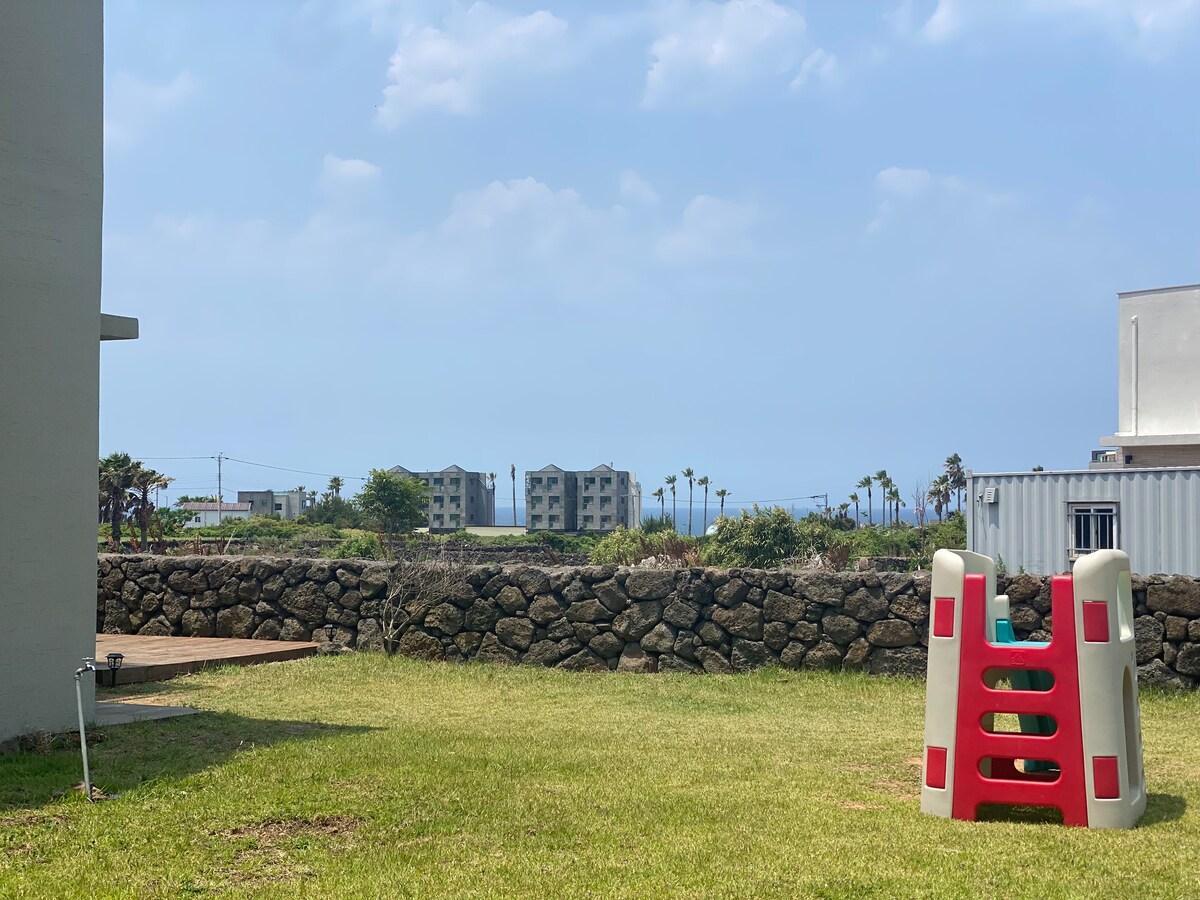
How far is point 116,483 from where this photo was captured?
2076 inches

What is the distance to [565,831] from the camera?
5535 mm

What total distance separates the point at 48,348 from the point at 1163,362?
69.5 feet

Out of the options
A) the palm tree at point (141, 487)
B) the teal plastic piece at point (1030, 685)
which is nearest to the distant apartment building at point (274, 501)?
the palm tree at point (141, 487)

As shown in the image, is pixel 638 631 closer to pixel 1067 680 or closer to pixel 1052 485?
pixel 1067 680

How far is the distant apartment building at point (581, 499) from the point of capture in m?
115

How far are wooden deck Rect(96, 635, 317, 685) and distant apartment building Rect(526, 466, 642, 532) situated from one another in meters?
99.2

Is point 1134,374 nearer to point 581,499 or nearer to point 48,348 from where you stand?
point 48,348

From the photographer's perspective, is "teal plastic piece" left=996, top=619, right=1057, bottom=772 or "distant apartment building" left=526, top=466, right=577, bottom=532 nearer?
"teal plastic piece" left=996, top=619, right=1057, bottom=772

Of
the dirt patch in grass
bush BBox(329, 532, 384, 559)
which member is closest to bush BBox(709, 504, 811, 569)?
bush BBox(329, 532, 384, 559)

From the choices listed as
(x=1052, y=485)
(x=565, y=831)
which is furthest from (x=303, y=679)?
(x=1052, y=485)

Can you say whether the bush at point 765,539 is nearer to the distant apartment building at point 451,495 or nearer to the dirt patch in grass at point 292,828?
the dirt patch in grass at point 292,828

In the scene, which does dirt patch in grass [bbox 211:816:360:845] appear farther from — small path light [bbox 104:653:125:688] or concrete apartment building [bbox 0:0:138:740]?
small path light [bbox 104:653:125:688]

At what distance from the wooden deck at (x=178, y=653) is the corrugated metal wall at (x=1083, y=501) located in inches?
475

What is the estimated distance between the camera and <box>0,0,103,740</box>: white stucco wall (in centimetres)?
752
